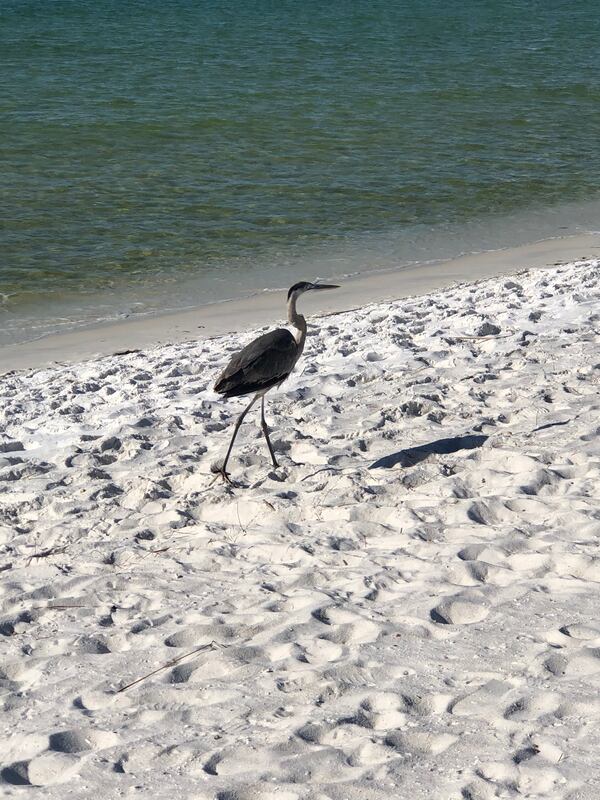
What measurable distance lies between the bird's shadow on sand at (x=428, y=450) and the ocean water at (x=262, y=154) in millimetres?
6638

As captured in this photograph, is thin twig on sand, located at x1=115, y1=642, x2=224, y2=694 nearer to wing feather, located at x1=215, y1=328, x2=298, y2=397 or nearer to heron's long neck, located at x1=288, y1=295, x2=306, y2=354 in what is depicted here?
wing feather, located at x1=215, y1=328, x2=298, y2=397

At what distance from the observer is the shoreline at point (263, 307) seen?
38.6 ft

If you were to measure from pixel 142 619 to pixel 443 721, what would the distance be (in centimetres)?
173

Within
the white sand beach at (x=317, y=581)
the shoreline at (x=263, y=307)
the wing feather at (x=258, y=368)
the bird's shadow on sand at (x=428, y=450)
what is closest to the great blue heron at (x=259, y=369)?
the wing feather at (x=258, y=368)

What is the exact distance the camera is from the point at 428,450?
7211mm

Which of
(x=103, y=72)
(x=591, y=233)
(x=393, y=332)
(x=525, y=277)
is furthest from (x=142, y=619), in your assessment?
(x=103, y=72)

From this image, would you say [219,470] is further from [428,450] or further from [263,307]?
[263,307]

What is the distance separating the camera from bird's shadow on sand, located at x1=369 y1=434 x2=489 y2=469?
23.1 feet

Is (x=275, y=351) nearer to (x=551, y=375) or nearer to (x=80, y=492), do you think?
(x=80, y=492)

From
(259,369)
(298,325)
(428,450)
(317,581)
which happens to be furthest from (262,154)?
(317,581)

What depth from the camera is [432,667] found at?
4.61 m

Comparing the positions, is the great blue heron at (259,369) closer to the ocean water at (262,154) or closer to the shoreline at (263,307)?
the shoreline at (263,307)

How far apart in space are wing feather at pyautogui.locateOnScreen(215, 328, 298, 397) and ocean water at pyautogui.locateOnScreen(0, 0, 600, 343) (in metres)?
5.96

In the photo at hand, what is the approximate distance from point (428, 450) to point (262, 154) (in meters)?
15.0
